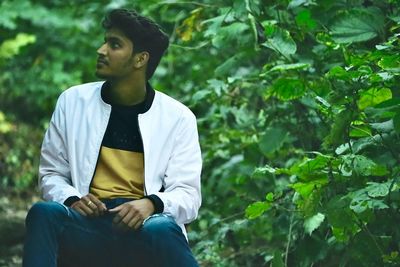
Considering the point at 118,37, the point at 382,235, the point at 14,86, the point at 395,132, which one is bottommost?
the point at 14,86

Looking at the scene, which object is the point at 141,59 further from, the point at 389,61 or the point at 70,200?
the point at 389,61

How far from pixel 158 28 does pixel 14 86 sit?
6.07 m

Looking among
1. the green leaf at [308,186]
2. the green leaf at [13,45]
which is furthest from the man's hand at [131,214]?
the green leaf at [13,45]

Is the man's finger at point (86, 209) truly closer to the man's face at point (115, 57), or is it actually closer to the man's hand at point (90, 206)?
the man's hand at point (90, 206)

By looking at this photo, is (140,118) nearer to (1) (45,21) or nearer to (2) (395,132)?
(2) (395,132)

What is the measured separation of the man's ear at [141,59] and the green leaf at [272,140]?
3.89 ft

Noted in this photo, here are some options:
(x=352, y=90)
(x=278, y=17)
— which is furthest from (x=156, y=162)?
(x=278, y=17)

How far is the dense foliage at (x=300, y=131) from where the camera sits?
422cm

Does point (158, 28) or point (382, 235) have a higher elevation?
point (158, 28)

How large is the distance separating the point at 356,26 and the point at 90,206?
4.93 feet

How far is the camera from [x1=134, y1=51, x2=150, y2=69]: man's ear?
4281 millimetres

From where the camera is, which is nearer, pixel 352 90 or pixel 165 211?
pixel 165 211

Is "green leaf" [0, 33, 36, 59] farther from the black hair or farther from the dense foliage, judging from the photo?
the black hair

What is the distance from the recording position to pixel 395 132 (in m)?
4.25
